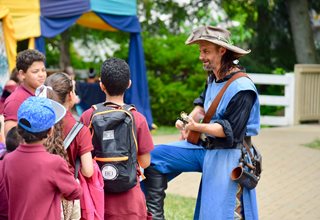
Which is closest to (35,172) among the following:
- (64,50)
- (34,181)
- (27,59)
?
(34,181)

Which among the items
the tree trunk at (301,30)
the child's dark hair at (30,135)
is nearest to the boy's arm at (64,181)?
the child's dark hair at (30,135)

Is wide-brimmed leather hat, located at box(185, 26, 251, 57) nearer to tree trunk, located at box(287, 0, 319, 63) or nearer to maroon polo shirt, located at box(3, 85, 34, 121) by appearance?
maroon polo shirt, located at box(3, 85, 34, 121)

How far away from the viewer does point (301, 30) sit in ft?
63.1

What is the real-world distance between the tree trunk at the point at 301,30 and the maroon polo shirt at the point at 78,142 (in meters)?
15.4

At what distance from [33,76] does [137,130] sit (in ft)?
3.67

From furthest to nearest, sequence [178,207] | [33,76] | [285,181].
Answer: [285,181], [178,207], [33,76]

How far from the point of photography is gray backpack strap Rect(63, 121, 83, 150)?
437 cm

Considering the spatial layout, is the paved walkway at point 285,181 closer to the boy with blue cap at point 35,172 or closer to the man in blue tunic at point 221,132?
the man in blue tunic at point 221,132

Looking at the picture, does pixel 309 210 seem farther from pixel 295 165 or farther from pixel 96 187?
pixel 96 187

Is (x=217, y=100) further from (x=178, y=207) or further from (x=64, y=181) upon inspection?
(x=178, y=207)

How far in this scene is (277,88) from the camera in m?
19.3

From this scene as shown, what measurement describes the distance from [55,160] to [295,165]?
7315 mm

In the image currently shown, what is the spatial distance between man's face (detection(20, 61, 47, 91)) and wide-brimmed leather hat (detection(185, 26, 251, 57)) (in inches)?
47.0

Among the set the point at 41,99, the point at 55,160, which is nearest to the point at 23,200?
the point at 55,160
